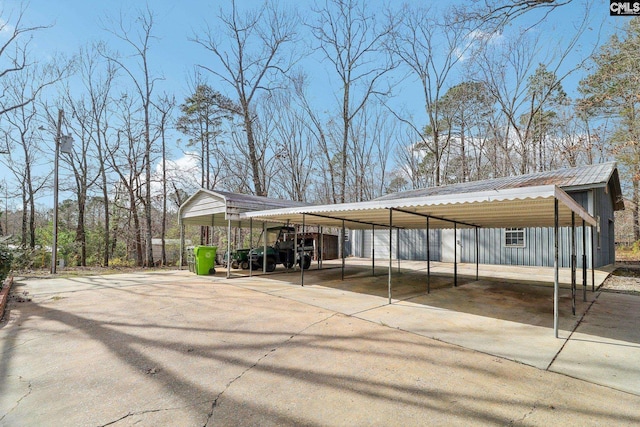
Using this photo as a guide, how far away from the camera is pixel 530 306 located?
5758mm

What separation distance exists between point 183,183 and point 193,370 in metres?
16.9

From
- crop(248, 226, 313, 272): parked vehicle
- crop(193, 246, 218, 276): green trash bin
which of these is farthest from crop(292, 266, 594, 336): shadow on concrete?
crop(193, 246, 218, 276): green trash bin

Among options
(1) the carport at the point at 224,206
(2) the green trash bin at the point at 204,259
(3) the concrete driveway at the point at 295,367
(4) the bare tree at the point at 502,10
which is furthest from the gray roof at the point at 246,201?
(4) the bare tree at the point at 502,10

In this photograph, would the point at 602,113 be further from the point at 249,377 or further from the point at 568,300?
the point at 249,377

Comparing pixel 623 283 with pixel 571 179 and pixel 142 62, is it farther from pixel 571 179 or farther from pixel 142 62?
pixel 142 62

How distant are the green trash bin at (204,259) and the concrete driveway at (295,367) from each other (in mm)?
4515

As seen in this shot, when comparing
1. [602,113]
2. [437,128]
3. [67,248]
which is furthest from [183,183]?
[602,113]

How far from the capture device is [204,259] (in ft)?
33.4

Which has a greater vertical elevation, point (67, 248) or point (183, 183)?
point (183, 183)

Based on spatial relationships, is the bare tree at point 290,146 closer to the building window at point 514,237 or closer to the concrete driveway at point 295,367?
the building window at point 514,237

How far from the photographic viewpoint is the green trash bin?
33.1 feet

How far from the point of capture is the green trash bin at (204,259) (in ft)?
33.1

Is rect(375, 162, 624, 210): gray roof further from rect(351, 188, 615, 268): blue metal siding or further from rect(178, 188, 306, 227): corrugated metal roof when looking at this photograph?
rect(178, 188, 306, 227): corrugated metal roof

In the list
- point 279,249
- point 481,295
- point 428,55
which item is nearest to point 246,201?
point 279,249
